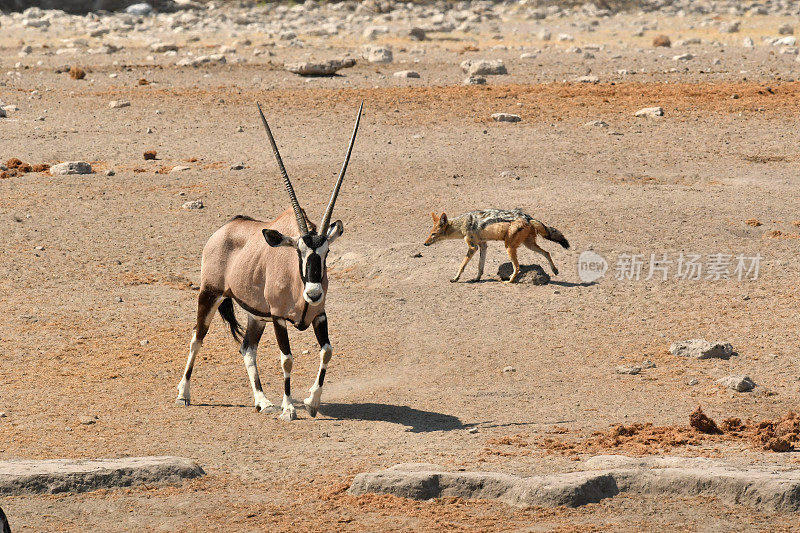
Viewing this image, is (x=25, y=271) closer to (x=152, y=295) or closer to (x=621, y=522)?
(x=152, y=295)

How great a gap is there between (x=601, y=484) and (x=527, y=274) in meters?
6.63

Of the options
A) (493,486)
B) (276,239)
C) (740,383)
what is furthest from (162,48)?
(493,486)

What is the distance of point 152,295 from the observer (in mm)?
14125

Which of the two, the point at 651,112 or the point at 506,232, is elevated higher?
the point at 651,112

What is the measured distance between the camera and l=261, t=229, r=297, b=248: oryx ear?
9539mm

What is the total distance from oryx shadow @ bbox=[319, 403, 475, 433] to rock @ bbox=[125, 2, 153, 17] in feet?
141

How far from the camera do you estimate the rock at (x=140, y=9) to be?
165 feet

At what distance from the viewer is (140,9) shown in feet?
165

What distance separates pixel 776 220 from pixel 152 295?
8.93 metres

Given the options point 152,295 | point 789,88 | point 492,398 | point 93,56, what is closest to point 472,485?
point 492,398

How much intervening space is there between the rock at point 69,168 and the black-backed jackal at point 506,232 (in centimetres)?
824

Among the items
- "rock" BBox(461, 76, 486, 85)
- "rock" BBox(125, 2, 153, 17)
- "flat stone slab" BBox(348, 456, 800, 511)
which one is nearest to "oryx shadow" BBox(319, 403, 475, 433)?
"flat stone slab" BBox(348, 456, 800, 511)

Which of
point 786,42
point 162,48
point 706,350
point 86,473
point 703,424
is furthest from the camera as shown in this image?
point 162,48

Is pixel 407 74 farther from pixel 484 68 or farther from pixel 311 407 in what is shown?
pixel 311 407
